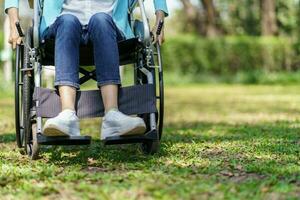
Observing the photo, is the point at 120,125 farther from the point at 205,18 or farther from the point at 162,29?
the point at 205,18

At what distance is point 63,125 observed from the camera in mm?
3133

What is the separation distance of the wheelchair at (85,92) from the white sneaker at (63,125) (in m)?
0.04

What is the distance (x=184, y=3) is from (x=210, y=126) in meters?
16.1

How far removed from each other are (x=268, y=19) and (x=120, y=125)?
18.8 m

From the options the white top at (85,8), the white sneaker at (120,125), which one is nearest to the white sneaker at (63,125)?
the white sneaker at (120,125)

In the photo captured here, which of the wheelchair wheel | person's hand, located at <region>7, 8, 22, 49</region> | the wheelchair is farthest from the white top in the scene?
the wheelchair wheel

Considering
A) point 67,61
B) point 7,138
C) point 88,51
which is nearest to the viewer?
point 67,61

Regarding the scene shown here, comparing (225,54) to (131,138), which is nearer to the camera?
(131,138)

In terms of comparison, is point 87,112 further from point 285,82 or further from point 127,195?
point 285,82

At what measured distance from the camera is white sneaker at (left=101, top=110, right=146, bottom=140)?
3.16 m

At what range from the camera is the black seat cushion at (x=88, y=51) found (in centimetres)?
347

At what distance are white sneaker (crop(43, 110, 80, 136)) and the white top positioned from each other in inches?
22.1

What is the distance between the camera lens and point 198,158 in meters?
3.44

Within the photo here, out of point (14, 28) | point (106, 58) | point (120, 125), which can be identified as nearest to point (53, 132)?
point (120, 125)
